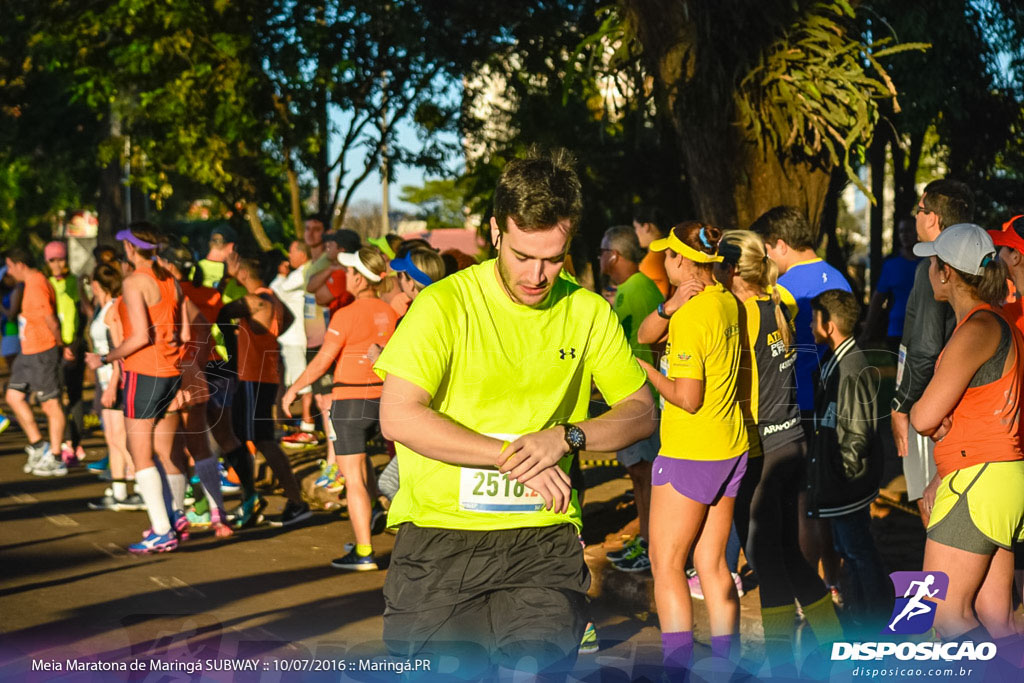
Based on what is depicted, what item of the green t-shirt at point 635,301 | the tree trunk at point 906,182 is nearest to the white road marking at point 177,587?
the green t-shirt at point 635,301

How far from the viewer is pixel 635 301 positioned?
23.3 ft

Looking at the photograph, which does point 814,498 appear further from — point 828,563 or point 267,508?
point 267,508

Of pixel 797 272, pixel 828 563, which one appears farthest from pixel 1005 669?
pixel 797 272

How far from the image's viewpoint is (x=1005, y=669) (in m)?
4.42

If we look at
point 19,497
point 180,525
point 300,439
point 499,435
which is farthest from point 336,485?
point 499,435

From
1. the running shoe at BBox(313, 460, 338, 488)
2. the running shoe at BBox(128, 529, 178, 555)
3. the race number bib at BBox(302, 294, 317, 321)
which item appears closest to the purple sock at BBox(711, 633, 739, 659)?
the running shoe at BBox(128, 529, 178, 555)

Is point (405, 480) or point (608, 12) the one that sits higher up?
point (608, 12)

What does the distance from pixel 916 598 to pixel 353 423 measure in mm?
3968

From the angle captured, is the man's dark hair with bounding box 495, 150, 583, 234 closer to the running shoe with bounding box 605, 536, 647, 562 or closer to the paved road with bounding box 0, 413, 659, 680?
the paved road with bounding box 0, 413, 659, 680

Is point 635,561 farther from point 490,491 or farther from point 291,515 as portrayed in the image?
point 490,491

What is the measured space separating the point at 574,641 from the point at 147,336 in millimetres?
5067

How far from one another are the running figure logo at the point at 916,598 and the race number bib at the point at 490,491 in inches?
71.7

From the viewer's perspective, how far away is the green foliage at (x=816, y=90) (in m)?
8.02

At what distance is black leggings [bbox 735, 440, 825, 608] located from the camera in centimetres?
535
